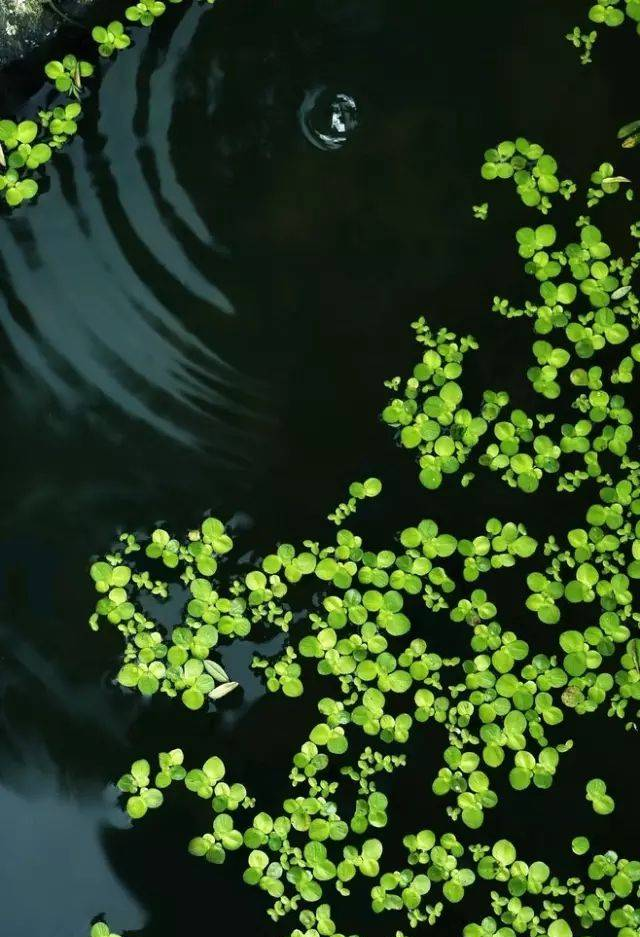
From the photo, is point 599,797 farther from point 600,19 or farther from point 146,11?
point 146,11

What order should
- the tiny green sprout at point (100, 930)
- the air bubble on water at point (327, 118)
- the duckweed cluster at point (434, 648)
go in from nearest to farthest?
the tiny green sprout at point (100, 930) < the duckweed cluster at point (434, 648) < the air bubble on water at point (327, 118)

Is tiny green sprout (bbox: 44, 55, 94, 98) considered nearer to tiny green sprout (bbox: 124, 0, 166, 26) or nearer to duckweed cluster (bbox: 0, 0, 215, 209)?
duckweed cluster (bbox: 0, 0, 215, 209)

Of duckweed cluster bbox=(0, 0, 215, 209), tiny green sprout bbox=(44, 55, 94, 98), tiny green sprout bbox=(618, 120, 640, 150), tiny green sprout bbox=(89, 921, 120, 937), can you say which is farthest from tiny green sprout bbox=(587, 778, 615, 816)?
tiny green sprout bbox=(44, 55, 94, 98)

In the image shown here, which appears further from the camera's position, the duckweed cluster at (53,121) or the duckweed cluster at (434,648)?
the duckweed cluster at (53,121)

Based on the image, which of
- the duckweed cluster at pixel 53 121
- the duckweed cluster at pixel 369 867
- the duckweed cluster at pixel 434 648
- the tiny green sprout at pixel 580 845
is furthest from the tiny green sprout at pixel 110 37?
the tiny green sprout at pixel 580 845

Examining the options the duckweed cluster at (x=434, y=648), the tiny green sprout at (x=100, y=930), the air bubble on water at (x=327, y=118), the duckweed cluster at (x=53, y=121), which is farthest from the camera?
the air bubble on water at (x=327, y=118)

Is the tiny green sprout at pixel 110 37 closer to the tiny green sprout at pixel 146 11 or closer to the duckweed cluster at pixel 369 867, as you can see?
the tiny green sprout at pixel 146 11

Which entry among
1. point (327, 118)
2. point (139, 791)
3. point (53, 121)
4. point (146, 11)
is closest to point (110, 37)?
point (146, 11)

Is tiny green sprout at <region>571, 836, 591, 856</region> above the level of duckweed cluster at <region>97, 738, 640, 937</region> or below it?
above
